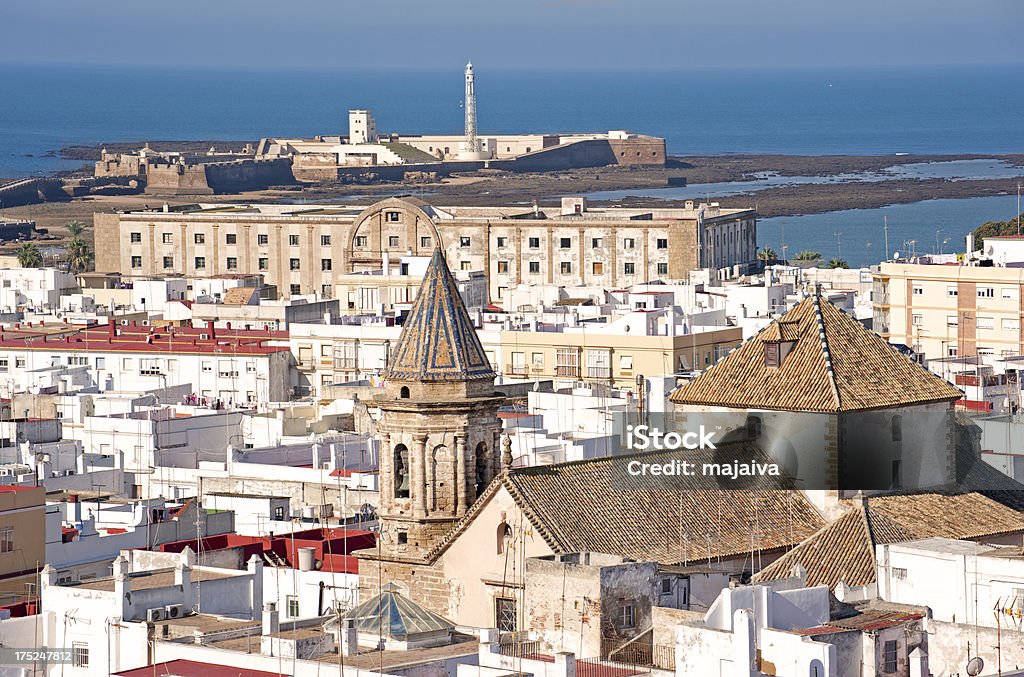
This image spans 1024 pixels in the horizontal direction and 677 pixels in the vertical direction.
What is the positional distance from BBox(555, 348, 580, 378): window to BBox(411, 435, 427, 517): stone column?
3166 cm

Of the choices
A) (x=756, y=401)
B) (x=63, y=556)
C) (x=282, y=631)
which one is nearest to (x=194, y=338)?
(x=63, y=556)

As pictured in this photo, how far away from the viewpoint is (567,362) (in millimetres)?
65312

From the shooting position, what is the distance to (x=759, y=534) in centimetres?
3403

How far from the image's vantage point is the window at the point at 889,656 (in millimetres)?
26328

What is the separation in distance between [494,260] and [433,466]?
250 ft

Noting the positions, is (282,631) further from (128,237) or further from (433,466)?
(128,237)

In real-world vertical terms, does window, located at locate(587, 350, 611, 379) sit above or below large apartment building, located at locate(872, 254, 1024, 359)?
below

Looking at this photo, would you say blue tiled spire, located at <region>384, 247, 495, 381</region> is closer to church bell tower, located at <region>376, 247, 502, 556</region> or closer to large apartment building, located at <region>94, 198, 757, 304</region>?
church bell tower, located at <region>376, 247, 502, 556</region>

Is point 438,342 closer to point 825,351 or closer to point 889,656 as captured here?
point 825,351

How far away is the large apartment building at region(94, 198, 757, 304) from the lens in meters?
108

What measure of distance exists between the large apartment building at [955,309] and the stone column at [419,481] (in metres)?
37.0

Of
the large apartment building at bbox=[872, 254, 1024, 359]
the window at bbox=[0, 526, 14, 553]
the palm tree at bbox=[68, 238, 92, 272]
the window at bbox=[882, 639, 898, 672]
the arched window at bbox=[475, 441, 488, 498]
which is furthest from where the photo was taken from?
the palm tree at bbox=[68, 238, 92, 272]

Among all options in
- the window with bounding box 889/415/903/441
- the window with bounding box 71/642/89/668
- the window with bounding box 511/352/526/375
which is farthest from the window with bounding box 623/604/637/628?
the window with bounding box 511/352/526/375

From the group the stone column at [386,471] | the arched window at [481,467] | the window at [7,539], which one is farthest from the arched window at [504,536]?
the window at [7,539]
